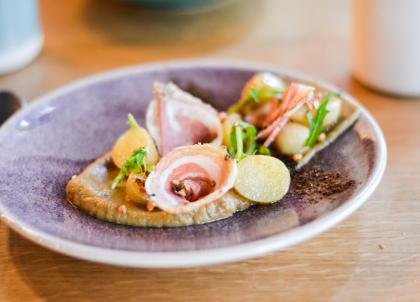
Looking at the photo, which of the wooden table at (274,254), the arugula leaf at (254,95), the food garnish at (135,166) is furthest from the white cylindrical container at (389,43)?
the food garnish at (135,166)

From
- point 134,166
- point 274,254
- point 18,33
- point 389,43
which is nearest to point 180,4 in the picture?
point 18,33

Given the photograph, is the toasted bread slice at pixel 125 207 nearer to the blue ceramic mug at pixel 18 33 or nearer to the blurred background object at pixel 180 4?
the blue ceramic mug at pixel 18 33

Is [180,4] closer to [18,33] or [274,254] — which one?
[18,33]

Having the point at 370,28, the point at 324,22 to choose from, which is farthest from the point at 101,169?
the point at 324,22

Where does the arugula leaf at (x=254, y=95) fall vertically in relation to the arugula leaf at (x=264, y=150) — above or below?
above

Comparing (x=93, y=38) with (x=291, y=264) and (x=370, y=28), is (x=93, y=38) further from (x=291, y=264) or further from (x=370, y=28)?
(x=291, y=264)
